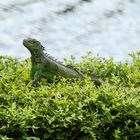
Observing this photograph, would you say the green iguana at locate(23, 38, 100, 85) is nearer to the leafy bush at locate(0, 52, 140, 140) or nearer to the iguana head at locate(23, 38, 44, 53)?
the iguana head at locate(23, 38, 44, 53)

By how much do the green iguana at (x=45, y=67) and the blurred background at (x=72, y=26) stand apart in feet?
7.33

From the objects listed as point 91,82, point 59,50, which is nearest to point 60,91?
point 91,82

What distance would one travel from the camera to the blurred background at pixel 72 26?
7.03 metres

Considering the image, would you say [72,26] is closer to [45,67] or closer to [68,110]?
[45,67]

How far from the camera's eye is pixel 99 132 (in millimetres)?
3680

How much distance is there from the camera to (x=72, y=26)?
785 cm

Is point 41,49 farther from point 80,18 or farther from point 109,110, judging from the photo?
point 80,18

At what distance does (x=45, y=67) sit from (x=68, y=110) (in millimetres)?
720

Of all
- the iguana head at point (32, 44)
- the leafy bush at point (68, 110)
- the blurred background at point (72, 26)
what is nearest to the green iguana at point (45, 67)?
the iguana head at point (32, 44)

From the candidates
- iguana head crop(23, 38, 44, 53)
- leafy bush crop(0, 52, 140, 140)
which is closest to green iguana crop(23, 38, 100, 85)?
iguana head crop(23, 38, 44, 53)

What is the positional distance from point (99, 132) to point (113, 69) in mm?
991

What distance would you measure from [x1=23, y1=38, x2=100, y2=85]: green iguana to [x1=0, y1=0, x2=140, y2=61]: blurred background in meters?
2.23

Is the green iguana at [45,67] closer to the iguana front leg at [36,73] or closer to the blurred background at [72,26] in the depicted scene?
the iguana front leg at [36,73]

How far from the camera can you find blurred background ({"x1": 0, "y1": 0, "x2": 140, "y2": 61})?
703cm
